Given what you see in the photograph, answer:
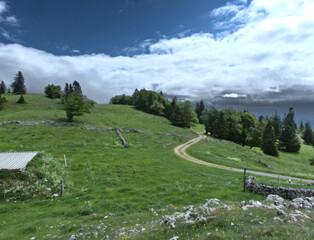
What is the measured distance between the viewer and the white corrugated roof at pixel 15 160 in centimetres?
1729

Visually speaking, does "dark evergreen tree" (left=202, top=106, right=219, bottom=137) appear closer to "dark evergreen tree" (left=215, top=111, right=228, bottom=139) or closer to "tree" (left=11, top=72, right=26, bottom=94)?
"dark evergreen tree" (left=215, top=111, right=228, bottom=139)

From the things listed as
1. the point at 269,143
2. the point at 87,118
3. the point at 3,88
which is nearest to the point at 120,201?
the point at 87,118

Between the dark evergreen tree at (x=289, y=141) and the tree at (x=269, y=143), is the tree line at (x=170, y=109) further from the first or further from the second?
the dark evergreen tree at (x=289, y=141)

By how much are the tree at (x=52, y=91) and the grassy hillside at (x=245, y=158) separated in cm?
10265

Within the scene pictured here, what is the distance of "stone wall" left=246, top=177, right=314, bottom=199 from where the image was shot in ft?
51.5

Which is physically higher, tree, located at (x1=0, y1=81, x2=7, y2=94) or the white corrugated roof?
tree, located at (x1=0, y1=81, x2=7, y2=94)

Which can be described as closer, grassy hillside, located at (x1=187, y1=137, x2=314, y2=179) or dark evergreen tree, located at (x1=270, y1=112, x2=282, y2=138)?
grassy hillside, located at (x1=187, y1=137, x2=314, y2=179)

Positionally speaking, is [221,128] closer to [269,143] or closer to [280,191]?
[269,143]

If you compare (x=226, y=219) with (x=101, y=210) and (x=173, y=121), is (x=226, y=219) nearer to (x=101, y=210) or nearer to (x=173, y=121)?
(x=101, y=210)

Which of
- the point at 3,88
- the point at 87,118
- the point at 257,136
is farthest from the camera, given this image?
the point at 3,88

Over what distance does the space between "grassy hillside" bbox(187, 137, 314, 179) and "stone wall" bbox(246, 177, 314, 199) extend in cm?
1384

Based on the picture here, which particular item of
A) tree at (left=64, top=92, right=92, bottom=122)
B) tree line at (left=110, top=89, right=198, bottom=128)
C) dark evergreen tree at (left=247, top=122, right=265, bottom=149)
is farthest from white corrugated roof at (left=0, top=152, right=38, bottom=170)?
dark evergreen tree at (left=247, top=122, right=265, bottom=149)

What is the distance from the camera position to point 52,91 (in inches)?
4281

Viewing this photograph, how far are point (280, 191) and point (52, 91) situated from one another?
126 meters
